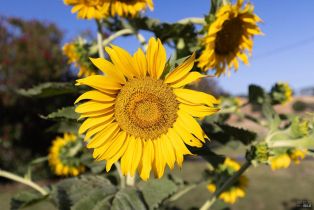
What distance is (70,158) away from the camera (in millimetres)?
3146

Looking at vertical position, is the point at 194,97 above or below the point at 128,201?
above

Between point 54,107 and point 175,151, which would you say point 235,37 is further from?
point 54,107

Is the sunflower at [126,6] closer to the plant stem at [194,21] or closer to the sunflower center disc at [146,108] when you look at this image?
the plant stem at [194,21]

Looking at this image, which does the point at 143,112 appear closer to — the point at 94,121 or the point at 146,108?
the point at 146,108

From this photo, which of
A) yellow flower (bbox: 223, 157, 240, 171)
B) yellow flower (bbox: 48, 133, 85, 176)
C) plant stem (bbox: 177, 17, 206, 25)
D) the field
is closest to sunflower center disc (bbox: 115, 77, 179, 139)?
plant stem (bbox: 177, 17, 206, 25)

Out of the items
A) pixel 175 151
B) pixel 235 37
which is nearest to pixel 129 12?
pixel 235 37

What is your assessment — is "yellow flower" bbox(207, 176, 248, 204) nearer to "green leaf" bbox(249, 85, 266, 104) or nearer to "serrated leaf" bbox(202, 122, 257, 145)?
"green leaf" bbox(249, 85, 266, 104)

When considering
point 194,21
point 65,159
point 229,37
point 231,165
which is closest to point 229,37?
point 229,37

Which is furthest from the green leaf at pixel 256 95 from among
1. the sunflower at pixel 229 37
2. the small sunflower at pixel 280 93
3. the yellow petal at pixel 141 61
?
the yellow petal at pixel 141 61

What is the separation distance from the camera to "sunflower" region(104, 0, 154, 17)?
1881 millimetres

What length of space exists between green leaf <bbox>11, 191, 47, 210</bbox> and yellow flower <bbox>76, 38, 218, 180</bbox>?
747mm

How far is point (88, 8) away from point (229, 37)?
631mm

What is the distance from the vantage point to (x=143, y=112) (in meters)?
1.42

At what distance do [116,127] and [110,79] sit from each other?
0.20 m
